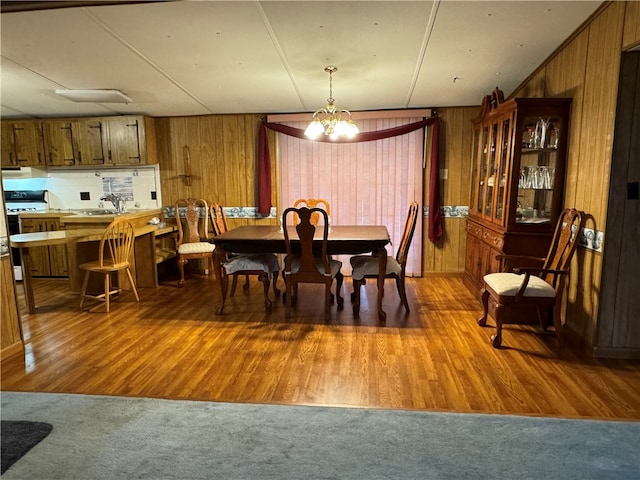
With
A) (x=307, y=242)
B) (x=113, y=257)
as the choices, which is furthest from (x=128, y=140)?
(x=307, y=242)

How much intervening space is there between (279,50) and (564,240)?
8.56 ft

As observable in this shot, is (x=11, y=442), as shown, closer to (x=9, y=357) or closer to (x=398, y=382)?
(x=9, y=357)

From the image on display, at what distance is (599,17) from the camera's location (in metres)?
2.61

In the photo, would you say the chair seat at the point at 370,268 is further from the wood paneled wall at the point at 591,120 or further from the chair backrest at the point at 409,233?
the wood paneled wall at the point at 591,120

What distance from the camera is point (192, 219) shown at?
5129 mm

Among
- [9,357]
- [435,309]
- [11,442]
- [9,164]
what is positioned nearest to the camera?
[11,442]

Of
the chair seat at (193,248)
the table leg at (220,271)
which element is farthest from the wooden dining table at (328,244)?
the chair seat at (193,248)

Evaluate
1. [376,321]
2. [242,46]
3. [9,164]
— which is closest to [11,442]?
[376,321]

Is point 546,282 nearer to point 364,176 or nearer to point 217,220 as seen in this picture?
point 364,176

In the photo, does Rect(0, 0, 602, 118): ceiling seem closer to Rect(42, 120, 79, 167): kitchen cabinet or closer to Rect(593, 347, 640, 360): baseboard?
Rect(42, 120, 79, 167): kitchen cabinet

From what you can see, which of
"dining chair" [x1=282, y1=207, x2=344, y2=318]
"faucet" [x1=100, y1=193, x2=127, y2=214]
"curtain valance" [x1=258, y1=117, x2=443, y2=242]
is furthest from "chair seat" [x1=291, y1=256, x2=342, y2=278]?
"faucet" [x1=100, y1=193, x2=127, y2=214]

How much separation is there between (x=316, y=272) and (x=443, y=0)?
218 cm

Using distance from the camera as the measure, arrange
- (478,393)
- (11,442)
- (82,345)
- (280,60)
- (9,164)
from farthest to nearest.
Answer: (9,164), (280,60), (82,345), (478,393), (11,442)

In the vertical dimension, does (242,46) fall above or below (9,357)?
above
